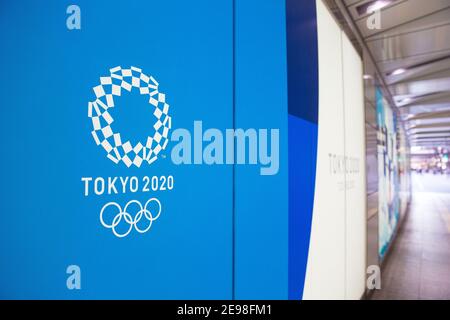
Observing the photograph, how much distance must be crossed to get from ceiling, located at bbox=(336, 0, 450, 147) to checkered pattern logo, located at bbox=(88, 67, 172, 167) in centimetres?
212

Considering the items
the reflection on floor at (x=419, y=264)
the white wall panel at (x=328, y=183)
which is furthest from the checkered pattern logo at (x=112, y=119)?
the reflection on floor at (x=419, y=264)

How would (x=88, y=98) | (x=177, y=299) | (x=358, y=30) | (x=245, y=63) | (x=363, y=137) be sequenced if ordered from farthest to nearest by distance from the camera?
(x=363, y=137)
(x=358, y=30)
(x=245, y=63)
(x=177, y=299)
(x=88, y=98)

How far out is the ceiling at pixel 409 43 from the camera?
2.38 metres

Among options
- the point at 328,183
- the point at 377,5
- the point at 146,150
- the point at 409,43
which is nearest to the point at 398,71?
the point at 409,43

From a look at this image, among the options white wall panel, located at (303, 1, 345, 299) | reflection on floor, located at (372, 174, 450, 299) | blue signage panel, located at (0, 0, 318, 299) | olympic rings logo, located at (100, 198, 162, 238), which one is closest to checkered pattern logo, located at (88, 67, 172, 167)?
blue signage panel, located at (0, 0, 318, 299)

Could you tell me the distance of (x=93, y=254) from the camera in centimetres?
79

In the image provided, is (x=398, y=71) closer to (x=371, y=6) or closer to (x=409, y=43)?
(x=409, y=43)

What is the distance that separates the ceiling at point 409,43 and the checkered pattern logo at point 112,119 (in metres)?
2.12

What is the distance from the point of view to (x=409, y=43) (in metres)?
3.09

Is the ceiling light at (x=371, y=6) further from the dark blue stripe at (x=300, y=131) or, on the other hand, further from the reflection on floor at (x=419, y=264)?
the reflection on floor at (x=419, y=264)

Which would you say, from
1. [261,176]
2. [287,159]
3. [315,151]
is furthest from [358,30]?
[261,176]

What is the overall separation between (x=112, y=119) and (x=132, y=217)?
0.31 metres

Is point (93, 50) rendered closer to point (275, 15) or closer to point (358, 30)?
point (275, 15)
